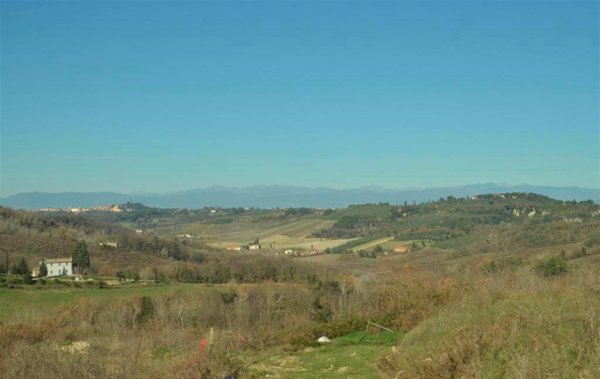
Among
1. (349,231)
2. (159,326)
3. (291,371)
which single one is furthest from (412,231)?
(291,371)

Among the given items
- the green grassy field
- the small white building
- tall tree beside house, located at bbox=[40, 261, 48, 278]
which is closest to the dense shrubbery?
the green grassy field

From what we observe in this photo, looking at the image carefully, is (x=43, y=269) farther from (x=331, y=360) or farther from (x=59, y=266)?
(x=331, y=360)

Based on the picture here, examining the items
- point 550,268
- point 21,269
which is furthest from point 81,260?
point 550,268

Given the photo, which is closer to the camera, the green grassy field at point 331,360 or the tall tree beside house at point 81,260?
the green grassy field at point 331,360

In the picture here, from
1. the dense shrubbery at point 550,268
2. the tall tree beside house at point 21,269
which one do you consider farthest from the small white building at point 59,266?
the dense shrubbery at point 550,268

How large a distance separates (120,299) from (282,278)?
78.5 feet

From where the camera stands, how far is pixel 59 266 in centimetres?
7381

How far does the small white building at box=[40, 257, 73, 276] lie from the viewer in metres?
72.0

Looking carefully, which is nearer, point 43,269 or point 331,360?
point 331,360

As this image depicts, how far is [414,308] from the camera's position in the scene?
70.9 feet

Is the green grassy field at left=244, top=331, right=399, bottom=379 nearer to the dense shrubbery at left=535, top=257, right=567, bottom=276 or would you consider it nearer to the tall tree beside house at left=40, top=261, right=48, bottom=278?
the dense shrubbery at left=535, top=257, right=567, bottom=276

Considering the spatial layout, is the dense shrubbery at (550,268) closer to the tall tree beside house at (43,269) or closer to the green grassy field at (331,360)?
the green grassy field at (331,360)

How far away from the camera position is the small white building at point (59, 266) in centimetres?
7200

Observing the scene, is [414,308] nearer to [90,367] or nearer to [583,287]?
[583,287]
